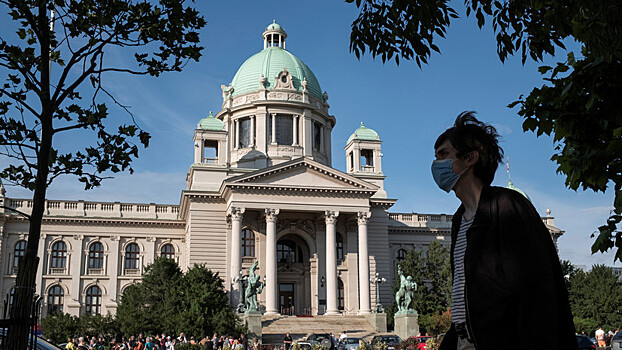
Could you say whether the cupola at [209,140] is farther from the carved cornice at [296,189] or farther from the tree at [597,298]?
the tree at [597,298]

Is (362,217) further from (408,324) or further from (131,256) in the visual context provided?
(131,256)

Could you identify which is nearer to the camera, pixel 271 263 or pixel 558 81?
pixel 558 81

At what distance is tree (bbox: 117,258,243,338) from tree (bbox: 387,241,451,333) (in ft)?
51.2

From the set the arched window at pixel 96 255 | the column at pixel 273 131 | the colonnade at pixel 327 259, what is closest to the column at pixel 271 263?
the colonnade at pixel 327 259

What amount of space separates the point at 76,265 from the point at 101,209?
5559 mm

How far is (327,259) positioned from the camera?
47969 millimetres

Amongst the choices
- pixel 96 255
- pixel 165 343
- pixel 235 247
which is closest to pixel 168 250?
pixel 96 255

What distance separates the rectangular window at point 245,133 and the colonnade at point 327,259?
11.4m

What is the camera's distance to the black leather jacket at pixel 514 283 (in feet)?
10.2

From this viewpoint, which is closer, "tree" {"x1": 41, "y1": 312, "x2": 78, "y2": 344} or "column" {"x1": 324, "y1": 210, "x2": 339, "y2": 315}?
"tree" {"x1": 41, "y1": 312, "x2": 78, "y2": 344}

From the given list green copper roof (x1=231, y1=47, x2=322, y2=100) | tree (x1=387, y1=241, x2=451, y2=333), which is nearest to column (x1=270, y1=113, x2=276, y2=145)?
green copper roof (x1=231, y1=47, x2=322, y2=100)

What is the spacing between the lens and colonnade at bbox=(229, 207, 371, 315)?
4619cm

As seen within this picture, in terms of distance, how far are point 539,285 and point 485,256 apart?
1.13 ft

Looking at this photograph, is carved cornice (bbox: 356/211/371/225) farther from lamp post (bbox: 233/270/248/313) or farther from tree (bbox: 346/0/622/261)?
tree (bbox: 346/0/622/261)
